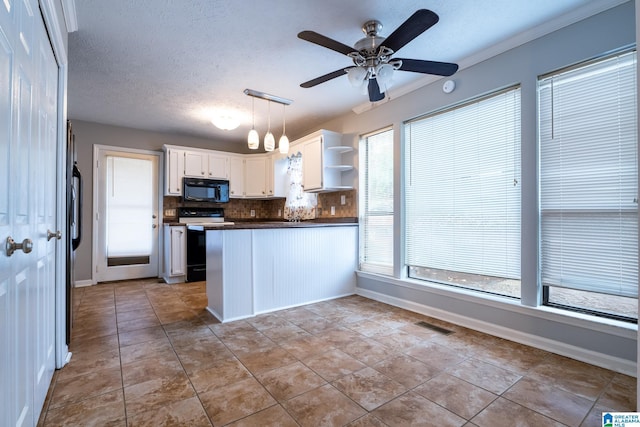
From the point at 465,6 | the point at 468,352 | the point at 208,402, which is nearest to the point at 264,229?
the point at 208,402

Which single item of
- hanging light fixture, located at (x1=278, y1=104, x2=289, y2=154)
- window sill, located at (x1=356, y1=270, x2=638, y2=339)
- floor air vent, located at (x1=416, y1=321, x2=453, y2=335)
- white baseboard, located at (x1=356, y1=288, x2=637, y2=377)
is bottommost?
floor air vent, located at (x1=416, y1=321, x2=453, y2=335)

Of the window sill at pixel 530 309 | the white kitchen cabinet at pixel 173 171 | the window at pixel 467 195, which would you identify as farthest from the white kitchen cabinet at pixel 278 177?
the window sill at pixel 530 309

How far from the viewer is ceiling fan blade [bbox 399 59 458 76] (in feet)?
6.82

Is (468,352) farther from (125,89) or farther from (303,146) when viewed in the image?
(125,89)

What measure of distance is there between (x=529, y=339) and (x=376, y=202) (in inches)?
81.3

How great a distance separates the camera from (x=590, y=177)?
2.12 meters

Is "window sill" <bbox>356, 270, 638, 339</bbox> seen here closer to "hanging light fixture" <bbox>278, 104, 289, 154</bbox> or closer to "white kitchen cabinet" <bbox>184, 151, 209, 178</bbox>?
"hanging light fixture" <bbox>278, 104, 289, 154</bbox>

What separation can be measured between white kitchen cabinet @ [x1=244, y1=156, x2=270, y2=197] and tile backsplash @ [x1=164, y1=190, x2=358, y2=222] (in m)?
0.41

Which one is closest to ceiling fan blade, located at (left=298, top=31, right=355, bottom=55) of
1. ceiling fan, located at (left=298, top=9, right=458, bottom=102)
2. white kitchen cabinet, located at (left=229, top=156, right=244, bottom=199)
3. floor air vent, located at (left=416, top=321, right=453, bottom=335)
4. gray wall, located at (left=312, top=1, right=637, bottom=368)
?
ceiling fan, located at (left=298, top=9, right=458, bottom=102)

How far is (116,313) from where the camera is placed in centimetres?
319

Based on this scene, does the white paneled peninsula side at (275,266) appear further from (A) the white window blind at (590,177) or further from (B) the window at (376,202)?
(A) the white window blind at (590,177)

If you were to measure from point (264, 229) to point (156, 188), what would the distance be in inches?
117

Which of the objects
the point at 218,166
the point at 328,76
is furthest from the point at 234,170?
the point at 328,76

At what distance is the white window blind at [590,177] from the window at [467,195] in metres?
0.24
